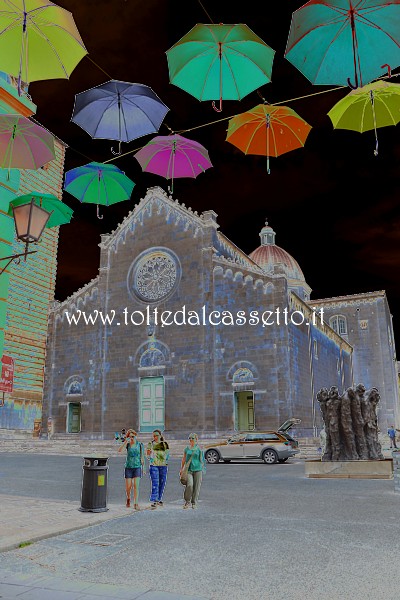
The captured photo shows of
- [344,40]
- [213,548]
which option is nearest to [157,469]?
[213,548]

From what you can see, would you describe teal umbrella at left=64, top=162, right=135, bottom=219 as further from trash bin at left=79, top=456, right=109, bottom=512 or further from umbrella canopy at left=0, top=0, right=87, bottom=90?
trash bin at left=79, top=456, right=109, bottom=512

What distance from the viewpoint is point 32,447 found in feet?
100

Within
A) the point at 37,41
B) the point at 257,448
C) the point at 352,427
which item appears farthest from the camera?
the point at 257,448

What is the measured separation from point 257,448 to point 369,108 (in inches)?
645

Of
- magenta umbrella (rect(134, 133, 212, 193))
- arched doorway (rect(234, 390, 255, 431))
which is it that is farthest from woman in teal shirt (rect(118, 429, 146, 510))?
arched doorway (rect(234, 390, 255, 431))

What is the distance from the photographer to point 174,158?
11.8 meters

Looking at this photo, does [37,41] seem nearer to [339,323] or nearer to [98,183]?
[98,183]

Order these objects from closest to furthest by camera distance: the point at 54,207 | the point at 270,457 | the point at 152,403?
the point at 54,207, the point at 270,457, the point at 152,403

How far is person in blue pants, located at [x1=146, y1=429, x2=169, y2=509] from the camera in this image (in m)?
10.3

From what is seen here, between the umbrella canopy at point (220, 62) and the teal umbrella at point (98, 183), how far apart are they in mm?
2923

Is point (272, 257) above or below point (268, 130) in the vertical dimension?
above

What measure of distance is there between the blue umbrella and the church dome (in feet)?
139

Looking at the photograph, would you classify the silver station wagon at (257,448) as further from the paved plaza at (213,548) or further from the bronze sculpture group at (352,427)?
the paved plaza at (213,548)

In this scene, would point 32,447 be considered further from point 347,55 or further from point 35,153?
point 347,55
